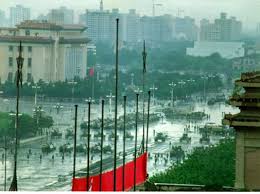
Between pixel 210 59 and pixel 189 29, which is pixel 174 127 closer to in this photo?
pixel 189 29

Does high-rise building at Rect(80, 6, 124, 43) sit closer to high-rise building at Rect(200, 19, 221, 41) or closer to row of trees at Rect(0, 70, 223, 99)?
row of trees at Rect(0, 70, 223, 99)

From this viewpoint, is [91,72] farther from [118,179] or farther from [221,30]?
[118,179]

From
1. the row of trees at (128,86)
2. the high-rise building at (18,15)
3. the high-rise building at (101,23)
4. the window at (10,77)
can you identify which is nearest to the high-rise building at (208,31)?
the row of trees at (128,86)

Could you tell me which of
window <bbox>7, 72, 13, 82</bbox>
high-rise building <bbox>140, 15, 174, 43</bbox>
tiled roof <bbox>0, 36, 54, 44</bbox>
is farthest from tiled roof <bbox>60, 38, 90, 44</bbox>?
window <bbox>7, 72, 13, 82</bbox>

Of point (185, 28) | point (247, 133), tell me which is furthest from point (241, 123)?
point (185, 28)

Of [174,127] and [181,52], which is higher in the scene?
[181,52]

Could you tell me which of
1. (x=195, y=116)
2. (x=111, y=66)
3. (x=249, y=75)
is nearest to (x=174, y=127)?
(x=195, y=116)
